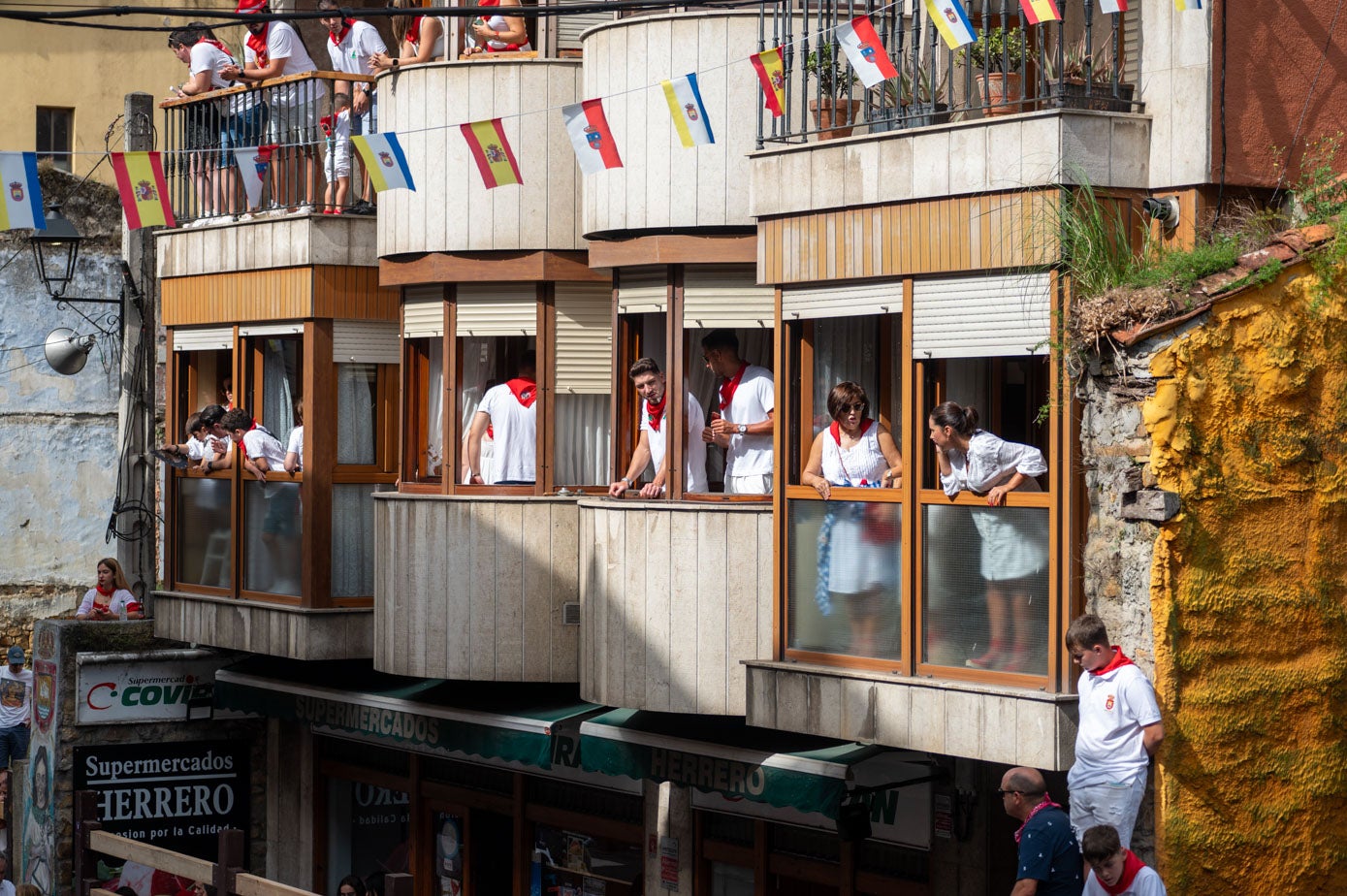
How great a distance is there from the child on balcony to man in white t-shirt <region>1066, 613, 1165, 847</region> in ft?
27.1

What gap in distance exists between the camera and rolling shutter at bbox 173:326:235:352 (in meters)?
17.3

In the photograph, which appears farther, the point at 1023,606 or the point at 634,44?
the point at 634,44

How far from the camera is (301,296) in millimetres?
16328

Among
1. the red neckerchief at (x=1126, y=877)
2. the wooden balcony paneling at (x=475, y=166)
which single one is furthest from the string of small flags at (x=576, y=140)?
the red neckerchief at (x=1126, y=877)

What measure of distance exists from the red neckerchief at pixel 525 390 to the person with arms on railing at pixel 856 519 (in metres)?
3.17

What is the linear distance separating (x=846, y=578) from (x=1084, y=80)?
9.74 feet

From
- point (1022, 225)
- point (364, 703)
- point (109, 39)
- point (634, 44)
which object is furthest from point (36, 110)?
point (1022, 225)

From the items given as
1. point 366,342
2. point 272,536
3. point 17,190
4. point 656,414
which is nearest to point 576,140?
point 656,414

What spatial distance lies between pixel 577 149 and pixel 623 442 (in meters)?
2.20

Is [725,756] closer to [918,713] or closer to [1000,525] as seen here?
[918,713]

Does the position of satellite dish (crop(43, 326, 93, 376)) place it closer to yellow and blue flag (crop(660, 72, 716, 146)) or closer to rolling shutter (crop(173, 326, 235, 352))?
rolling shutter (crop(173, 326, 235, 352))

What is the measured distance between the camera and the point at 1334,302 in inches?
404

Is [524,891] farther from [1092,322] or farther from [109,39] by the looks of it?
[109,39]

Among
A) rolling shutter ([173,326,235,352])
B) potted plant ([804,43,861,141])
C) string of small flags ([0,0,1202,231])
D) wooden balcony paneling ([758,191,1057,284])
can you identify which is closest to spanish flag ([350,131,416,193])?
string of small flags ([0,0,1202,231])
